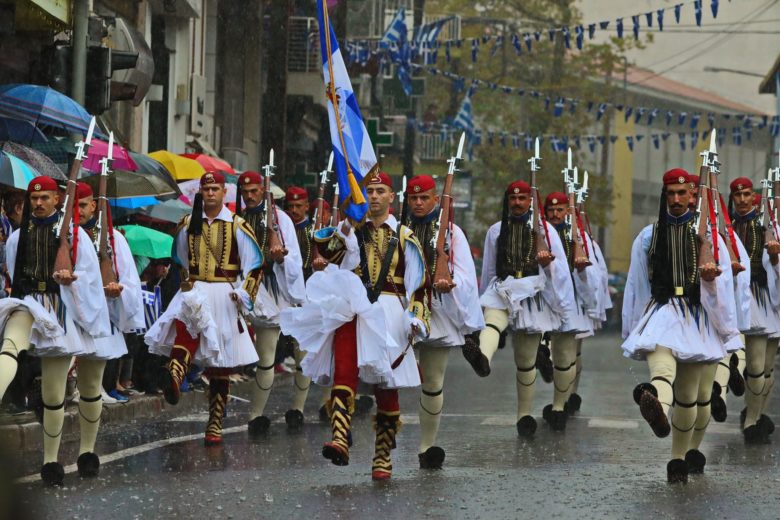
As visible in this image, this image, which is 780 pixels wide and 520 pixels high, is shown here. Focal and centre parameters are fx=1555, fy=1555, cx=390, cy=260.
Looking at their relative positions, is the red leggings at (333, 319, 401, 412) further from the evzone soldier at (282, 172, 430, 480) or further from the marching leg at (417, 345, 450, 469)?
the marching leg at (417, 345, 450, 469)

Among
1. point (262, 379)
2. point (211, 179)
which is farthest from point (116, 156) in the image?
point (211, 179)

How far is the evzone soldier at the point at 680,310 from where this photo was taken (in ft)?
29.8

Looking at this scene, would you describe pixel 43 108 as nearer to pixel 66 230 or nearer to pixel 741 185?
pixel 66 230

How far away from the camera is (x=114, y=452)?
10.6 metres

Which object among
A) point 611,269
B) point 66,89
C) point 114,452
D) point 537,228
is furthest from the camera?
point 611,269

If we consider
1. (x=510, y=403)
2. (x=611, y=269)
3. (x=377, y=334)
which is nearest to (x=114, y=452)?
(x=377, y=334)

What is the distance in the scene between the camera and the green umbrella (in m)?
14.5

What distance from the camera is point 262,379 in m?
12.6

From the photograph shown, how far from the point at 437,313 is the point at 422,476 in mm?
1169

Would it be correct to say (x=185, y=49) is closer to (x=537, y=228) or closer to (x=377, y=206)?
(x=537, y=228)

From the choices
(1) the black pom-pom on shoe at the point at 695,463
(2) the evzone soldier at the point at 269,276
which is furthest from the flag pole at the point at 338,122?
(2) the evzone soldier at the point at 269,276

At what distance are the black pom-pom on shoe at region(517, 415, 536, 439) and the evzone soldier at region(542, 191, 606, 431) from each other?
0.65 m

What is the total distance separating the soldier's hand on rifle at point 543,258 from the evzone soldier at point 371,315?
3.59m

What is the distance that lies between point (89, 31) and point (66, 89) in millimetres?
836
